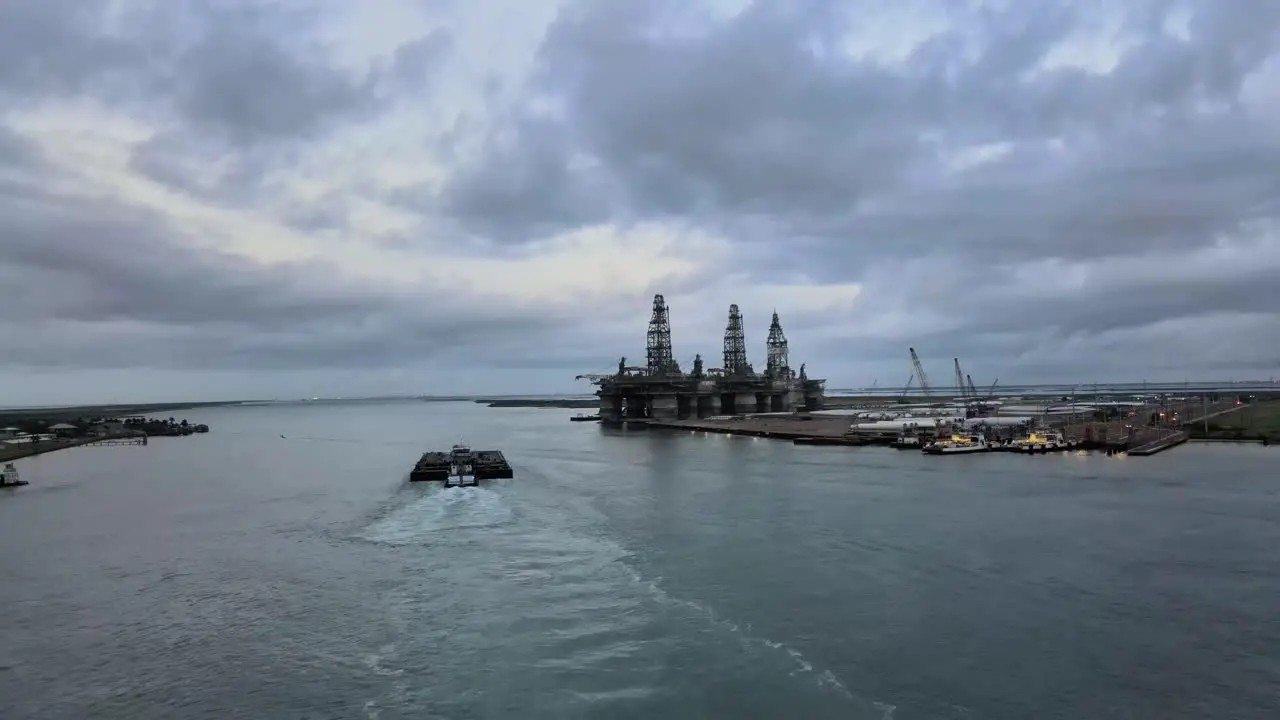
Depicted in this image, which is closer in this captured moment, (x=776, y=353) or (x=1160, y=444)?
(x=1160, y=444)

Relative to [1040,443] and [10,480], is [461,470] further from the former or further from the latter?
[1040,443]

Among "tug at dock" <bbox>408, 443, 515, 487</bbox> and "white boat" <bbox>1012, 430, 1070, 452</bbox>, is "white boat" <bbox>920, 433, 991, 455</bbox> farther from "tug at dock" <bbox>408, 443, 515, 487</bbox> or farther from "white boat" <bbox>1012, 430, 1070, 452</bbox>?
"tug at dock" <bbox>408, 443, 515, 487</bbox>

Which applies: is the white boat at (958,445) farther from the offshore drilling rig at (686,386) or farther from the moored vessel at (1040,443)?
the offshore drilling rig at (686,386)

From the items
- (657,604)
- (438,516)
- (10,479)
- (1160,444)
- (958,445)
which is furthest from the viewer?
(958,445)

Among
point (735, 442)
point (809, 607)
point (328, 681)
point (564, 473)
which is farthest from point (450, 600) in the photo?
point (735, 442)

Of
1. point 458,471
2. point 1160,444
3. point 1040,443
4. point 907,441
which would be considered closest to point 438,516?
point 458,471

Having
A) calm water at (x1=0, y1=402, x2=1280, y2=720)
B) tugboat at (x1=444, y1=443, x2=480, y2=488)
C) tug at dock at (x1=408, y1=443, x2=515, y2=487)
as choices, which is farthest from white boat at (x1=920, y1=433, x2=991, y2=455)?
tugboat at (x1=444, y1=443, x2=480, y2=488)

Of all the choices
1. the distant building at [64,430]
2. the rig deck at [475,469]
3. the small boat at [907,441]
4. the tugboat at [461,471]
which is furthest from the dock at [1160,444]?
the distant building at [64,430]

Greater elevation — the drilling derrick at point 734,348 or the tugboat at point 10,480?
the drilling derrick at point 734,348
